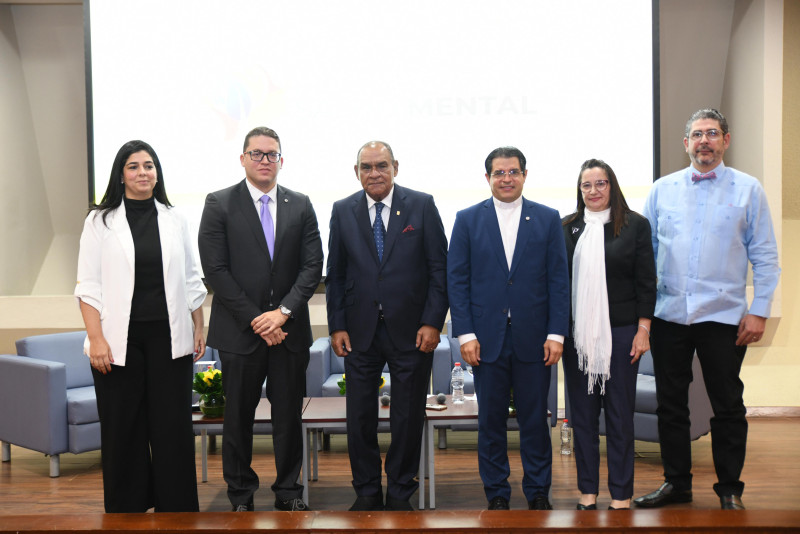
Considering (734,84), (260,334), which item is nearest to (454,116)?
(734,84)

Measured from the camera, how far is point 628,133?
5734 millimetres

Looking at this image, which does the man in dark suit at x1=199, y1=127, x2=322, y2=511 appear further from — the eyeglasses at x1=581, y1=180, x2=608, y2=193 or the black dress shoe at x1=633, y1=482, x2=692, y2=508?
the black dress shoe at x1=633, y1=482, x2=692, y2=508

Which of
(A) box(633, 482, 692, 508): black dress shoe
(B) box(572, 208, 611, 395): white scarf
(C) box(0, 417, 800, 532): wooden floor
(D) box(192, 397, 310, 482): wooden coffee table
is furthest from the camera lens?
(D) box(192, 397, 310, 482): wooden coffee table

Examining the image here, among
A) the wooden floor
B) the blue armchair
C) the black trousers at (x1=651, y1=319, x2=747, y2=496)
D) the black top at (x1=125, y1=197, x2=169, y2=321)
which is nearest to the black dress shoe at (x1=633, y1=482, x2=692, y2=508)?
the wooden floor

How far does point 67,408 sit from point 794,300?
5422 mm

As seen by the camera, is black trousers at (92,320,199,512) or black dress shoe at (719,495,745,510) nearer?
black trousers at (92,320,199,512)

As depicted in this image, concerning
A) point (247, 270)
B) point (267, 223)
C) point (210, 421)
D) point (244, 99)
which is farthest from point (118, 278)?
point (244, 99)

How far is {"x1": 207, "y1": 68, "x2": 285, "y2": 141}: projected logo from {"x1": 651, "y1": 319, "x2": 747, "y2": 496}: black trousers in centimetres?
367

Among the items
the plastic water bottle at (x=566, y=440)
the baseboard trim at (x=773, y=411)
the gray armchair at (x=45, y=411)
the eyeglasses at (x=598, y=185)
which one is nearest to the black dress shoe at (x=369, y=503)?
the eyeglasses at (x=598, y=185)

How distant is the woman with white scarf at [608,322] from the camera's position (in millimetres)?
3037

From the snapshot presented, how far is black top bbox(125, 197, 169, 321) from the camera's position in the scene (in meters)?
2.80

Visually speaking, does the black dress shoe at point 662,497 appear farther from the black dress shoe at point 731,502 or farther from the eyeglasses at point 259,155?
the eyeglasses at point 259,155

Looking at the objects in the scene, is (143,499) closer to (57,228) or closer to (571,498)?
(571,498)

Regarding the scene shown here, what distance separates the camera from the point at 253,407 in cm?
314
